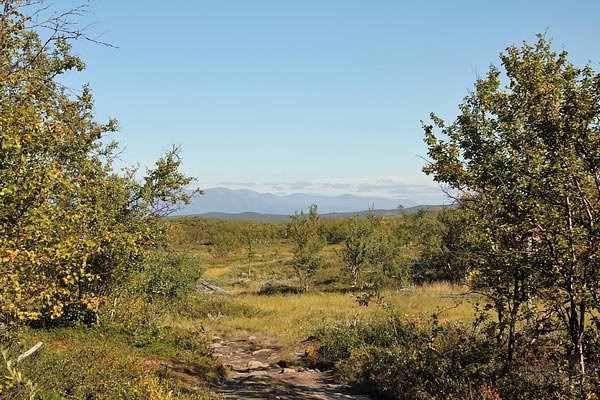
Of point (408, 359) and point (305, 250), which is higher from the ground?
point (305, 250)

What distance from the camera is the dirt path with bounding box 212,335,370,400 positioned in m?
11.2

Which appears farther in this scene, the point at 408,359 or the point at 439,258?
the point at 439,258

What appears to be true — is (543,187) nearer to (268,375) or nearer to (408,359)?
(408,359)

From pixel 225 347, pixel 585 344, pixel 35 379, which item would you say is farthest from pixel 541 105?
pixel 225 347

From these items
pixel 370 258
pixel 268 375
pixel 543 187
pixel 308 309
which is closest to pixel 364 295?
pixel 268 375

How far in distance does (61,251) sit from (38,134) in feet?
5.63

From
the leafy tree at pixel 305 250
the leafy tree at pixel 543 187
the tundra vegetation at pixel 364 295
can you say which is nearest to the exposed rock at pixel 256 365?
the tundra vegetation at pixel 364 295

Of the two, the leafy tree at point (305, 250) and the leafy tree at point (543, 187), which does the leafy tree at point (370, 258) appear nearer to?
the leafy tree at point (305, 250)

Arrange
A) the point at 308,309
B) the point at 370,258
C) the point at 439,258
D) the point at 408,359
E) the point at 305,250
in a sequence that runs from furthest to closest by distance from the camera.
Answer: the point at 370,258
the point at 305,250
the point at 439,258
the point at 308,309
the point at 408,359

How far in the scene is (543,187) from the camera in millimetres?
6871

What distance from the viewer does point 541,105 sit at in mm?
6914

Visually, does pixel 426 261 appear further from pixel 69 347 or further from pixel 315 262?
pixel 69 347

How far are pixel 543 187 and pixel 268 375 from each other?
10.2 meters

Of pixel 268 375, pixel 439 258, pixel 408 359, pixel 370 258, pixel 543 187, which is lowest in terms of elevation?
pixel 268 375
